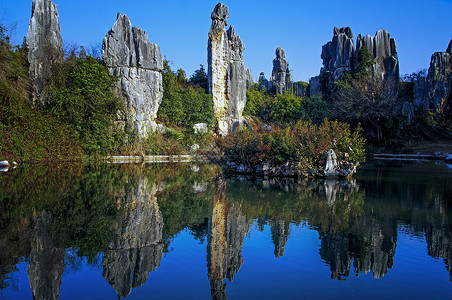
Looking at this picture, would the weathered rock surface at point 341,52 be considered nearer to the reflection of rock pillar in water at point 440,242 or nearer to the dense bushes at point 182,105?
the dense bushes at point 182,105

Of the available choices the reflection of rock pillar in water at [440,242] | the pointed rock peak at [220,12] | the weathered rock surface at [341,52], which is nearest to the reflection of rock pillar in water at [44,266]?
the reflection of rock pillar in water at [440,242]

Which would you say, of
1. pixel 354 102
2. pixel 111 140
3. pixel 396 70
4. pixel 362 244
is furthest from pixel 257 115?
pixel 362 244

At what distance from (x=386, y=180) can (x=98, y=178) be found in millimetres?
9633

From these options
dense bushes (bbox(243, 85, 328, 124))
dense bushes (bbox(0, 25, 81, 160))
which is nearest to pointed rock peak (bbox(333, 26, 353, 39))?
dense bushes (bbox(243, 85, 328, 124))

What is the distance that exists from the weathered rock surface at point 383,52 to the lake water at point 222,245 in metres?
27.3

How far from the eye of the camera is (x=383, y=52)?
34.0 meters

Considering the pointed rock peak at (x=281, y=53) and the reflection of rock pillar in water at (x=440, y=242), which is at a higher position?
the pointed rock peak at (x=281, y=53)

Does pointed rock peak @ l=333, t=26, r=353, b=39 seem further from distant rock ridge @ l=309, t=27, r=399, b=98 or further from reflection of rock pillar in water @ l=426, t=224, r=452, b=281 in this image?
reflection of rock pillar in water @ l=426, t=224, r=452, b=281

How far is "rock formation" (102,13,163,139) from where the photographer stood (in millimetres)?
23625

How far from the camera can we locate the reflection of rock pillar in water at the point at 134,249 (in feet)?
13.4

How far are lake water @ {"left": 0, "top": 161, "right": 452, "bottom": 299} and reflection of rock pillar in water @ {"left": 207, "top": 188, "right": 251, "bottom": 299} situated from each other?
18 millimetres

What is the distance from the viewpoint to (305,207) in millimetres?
7820

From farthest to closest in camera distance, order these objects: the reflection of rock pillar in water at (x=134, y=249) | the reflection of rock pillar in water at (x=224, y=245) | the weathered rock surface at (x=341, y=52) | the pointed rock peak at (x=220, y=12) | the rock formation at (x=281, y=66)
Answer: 1. the rock formation at (x=281, y=66)
2. the weathered rock surface at (x=341, y=52)
3. the pointed rock peak at (x=220, y=12)
4. the reflection of rock pillar in water at (x=224, y=245)
5. the reflection of rock pillar in water at (x=134, y=249)

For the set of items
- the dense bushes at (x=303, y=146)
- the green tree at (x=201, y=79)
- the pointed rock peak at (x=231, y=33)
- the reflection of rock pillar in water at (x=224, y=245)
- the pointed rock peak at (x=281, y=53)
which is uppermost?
the pointed rock peak at (x=281, y=53)
